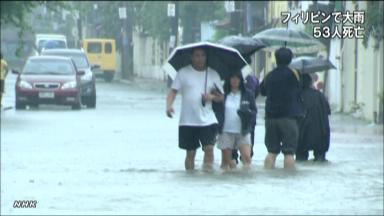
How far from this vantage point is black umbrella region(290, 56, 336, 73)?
135 inches

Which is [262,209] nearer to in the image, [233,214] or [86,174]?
[233,214]

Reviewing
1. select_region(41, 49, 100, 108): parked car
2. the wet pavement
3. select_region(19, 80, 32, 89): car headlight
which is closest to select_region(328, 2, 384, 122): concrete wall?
the wet pavement

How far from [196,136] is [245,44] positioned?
273 mm

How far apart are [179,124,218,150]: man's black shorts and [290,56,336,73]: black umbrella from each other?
277 millimetres

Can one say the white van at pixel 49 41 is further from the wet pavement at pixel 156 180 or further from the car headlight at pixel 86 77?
the wet pavement at pixel 156 180

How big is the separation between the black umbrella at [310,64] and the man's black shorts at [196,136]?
0.28 metres

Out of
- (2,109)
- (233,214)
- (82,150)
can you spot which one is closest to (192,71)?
(233,214)

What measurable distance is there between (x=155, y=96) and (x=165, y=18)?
452 cm

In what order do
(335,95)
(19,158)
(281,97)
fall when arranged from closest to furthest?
(281,97)
(335,95)
(19,158)

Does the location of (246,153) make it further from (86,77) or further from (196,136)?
(86,77)

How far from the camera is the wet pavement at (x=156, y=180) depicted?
1134 centimetres

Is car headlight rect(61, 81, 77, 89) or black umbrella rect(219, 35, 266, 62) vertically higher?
black umbrella rect(219, 35, 266, 62)

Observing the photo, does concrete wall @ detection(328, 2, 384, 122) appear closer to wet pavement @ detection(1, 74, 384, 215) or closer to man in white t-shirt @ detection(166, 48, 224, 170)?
wet pavement @ detection(1, 74, 384, 215)

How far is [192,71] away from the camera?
319 centimetres
